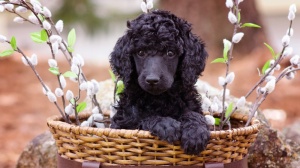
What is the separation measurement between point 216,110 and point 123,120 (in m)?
0.57

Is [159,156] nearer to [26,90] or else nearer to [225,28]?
[225,28]

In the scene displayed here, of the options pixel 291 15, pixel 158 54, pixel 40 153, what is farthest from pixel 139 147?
pixel 40 153

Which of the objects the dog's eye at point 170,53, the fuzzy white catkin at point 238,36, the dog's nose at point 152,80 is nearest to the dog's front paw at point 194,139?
the dog's nose at point 152,80

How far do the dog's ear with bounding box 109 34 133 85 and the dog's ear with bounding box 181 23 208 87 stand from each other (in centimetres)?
28

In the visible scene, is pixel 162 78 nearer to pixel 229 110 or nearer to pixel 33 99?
pixel 229 110

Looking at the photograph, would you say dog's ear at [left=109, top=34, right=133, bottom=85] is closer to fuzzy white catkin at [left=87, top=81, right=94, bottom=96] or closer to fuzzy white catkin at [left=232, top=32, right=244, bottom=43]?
fuzzy white catkin at [left=87, top=81, right=94, bottom=96]

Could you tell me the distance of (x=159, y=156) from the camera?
270cm

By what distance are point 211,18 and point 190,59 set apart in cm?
507

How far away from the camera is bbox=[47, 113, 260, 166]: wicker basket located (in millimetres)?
2664

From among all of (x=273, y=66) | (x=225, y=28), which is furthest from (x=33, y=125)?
(x=273, y=66)

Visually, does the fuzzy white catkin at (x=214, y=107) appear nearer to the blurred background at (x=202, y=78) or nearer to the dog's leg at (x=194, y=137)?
the dog's leg at (x=194, y=137)

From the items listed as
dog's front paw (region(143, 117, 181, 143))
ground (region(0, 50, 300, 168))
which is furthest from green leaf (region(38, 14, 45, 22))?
ground (region(0, 50, 300, 168))

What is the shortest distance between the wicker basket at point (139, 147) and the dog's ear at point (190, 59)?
1.19 ft

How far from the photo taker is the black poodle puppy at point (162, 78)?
262 centimetres
